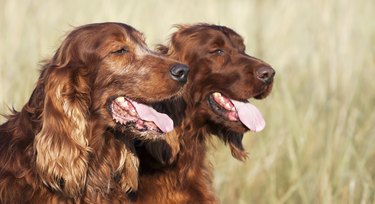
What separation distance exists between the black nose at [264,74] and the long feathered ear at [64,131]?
1.18 meters

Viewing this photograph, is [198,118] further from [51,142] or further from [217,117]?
[51,142]

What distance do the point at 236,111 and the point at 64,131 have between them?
1247mm

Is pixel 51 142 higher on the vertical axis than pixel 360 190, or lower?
higher

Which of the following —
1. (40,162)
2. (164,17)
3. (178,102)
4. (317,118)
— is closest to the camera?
(40,162)

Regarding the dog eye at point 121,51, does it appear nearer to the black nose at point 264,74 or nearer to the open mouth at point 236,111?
the open mouth at point 236,111

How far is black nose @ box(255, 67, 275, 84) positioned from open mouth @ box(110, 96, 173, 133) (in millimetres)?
908

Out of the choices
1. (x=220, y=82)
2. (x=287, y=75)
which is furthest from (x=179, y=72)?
(x=287, y=75)

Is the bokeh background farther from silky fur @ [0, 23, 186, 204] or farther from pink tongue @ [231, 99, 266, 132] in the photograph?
silky fur @ [0, 23, 186, 204]

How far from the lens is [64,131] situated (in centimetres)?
423

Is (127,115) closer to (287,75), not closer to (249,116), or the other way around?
(249,116)

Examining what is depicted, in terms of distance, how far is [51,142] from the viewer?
4.18 metres

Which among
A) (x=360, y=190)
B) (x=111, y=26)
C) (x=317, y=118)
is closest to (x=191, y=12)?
(x=317, y=118)

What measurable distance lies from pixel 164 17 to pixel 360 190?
3.01m

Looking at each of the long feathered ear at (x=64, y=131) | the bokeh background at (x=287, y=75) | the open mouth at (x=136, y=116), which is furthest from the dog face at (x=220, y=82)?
the long feathered ear at (x=64, y=131)
